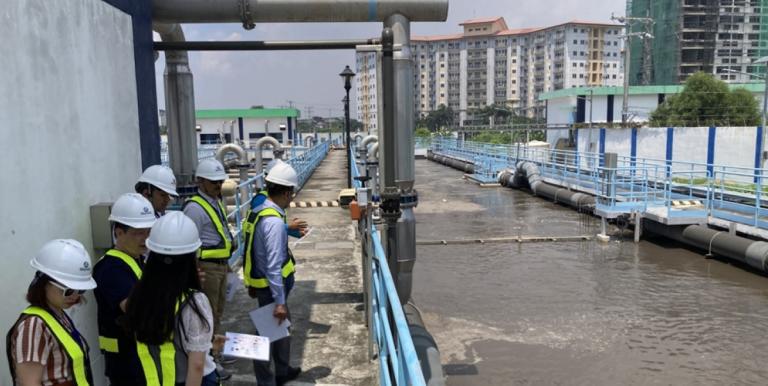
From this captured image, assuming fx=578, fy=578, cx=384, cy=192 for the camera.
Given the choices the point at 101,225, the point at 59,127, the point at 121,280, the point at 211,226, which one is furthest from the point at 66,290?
the point at 211,226

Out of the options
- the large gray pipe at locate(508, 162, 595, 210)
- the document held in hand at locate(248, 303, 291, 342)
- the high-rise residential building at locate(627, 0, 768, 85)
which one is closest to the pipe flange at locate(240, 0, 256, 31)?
the document held in hand at locate(248, 303, 291, 342)

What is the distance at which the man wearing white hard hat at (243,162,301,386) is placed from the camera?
12.5 ft

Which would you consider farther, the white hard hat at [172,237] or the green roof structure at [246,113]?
the green roof structure at [246,113]

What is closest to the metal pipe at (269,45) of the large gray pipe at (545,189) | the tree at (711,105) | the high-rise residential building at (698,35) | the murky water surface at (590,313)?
the murky water surface at (590,313)

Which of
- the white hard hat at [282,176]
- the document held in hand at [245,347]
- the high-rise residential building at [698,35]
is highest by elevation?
the high-rise residential building at [698,35]

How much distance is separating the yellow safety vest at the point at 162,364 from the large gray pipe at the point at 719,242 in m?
11.1

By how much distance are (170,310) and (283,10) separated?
345 cm

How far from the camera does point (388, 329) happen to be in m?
3.13

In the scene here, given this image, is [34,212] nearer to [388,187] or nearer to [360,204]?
[360,204]

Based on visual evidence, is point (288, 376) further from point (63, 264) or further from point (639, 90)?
point (639, 90)

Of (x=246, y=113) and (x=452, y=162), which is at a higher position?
(x=246, y=113)

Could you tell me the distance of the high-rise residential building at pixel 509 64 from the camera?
101562mm

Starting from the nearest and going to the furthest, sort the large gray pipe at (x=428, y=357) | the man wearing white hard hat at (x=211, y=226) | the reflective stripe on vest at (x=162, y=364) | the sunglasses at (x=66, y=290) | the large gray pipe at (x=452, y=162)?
the sunglasses at (x=66, y=290)
the reflective stripe on vest at (x=162, y=364)
the man wearing white hard hat at (x=211, y=226)
the large gray pipe at (x=428, y=357)
the large gray pipe at (x=452, y=162)

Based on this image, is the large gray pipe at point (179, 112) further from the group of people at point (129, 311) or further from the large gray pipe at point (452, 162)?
the large gray pipe at point (452, 162)
